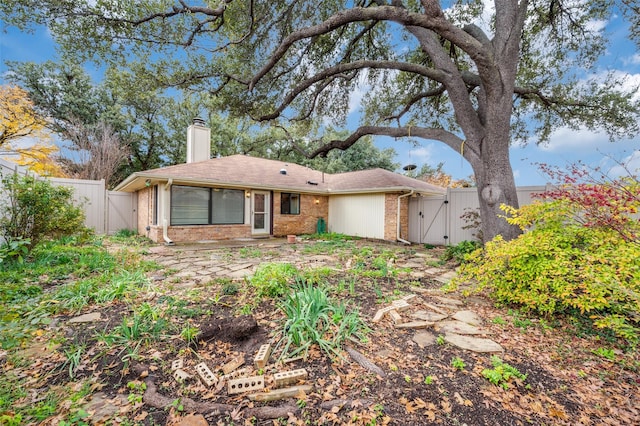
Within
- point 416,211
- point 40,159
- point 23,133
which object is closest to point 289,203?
point 416,211

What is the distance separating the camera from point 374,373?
2.19 metres

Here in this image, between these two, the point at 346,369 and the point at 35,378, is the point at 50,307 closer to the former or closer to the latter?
the point at 35,378

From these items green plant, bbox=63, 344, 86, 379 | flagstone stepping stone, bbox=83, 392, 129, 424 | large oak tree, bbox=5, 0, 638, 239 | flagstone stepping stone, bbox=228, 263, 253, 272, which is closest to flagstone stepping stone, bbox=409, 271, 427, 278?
large oak tree, bbox=5, 0, 638, 239

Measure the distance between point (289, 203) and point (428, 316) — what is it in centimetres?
907

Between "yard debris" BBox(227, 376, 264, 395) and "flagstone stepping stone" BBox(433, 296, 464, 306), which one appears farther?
"flagstone stepping stone" BBox(433, 296, 464, 306)

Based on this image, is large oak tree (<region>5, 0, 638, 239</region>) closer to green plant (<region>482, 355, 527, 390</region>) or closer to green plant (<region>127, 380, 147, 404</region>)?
green plant (<region>482, 355, 527, 390</region>)

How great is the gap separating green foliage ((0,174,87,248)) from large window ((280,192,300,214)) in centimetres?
704

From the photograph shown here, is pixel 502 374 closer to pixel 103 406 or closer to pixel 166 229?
pixel 103 406

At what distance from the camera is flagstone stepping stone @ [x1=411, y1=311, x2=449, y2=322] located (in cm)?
322

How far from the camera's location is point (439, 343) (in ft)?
8.77

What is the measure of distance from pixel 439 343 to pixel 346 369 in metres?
1.07

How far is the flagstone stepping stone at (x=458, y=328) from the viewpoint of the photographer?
2.93 metres

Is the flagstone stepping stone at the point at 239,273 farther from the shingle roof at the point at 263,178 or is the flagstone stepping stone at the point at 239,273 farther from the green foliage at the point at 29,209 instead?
the shingle roof at the point at 263,178

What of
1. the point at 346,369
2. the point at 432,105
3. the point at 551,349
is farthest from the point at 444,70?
the point at 346,369
